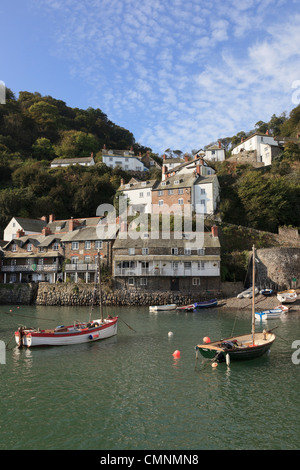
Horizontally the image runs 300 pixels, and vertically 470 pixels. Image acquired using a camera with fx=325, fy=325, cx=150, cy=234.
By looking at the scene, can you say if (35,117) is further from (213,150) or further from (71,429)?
(71,429)

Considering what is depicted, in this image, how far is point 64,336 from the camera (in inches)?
1040

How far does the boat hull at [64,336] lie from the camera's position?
25.7 meters

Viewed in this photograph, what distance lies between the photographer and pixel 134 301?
4844cm

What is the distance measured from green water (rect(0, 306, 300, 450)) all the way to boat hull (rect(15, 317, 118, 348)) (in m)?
0.60

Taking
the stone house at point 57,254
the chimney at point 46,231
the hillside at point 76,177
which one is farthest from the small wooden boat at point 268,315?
the chimney at point 46,231

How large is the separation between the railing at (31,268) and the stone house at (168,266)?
1168 centimetres

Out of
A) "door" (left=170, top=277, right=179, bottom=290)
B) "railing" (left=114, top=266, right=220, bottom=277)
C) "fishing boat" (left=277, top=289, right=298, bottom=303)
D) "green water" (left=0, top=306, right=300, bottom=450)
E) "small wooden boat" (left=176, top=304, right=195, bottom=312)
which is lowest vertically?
"green water" (left=0, top=306, right=300, bottom=450)

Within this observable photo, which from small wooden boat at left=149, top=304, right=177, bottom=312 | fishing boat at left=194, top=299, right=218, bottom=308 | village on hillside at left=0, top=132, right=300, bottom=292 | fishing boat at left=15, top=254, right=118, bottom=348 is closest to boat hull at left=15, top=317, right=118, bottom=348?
fishing boat at left=15, top=254, right=118, bottom=348

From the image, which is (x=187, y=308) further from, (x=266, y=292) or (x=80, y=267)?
(x=80, y=267)

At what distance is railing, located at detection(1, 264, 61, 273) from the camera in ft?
180

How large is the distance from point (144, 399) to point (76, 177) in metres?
73.1

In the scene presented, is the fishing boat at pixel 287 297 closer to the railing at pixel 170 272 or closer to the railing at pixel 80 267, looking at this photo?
the railing at pixel 170 272

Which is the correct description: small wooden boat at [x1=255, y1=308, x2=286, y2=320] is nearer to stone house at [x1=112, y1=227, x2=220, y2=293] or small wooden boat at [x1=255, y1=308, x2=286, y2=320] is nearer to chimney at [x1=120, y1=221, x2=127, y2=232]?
stone house at [x1=112, y1=227, x2=220, y2=293]
